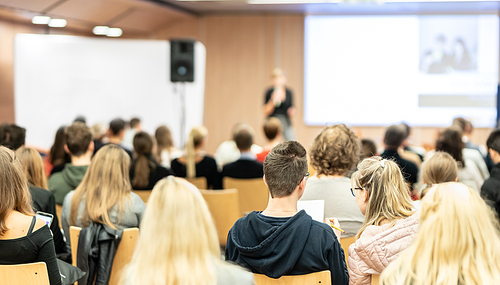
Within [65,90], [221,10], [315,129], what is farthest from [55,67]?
[315,129]

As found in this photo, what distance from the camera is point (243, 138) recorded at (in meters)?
4.52

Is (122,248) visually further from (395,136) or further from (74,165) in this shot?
(395,136)

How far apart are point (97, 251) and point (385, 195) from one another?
1.50m

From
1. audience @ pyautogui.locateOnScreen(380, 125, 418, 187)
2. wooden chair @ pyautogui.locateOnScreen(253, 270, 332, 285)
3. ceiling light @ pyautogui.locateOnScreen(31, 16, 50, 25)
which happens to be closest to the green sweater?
wooden chair @ pyautogui.locateOnScreen(253, 270, 332, 285)

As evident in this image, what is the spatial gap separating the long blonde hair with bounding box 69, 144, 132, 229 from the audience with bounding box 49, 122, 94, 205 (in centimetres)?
70

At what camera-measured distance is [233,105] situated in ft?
31.0

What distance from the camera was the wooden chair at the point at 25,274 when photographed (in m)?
1.90

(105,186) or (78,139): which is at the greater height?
(78,139)

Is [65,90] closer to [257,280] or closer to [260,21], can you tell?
[260,21]

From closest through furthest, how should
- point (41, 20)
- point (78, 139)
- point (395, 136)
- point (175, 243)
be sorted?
point (175, 243)
point (78, 139)
point (395, 136)
point (41, 20)

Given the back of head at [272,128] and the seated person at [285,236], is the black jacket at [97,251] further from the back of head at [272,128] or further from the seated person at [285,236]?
the back of head at [272,128]

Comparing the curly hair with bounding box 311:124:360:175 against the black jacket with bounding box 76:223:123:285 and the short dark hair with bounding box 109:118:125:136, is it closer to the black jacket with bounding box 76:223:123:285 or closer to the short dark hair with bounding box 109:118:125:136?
the black jacket with bounding box 76:223:123:285

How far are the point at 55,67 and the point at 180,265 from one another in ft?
20.4

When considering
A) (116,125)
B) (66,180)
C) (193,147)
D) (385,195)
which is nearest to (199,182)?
(193,147)
